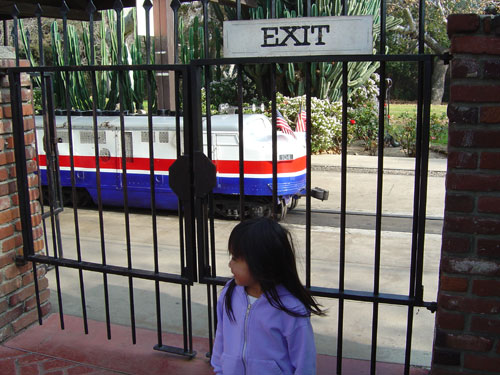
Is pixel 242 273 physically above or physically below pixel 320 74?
below

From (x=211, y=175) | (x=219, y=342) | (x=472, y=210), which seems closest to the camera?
(x=219, y=342)

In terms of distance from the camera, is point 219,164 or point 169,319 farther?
point 219,164

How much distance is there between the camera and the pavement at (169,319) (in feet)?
10.5

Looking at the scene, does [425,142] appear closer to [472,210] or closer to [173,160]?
[472,210]

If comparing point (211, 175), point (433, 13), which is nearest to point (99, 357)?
point (211, 175)

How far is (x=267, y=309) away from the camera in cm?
195

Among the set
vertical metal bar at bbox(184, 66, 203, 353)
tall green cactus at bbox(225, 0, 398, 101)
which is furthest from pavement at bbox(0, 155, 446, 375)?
tall green cactus at bbox(225, 0, 398, 101)

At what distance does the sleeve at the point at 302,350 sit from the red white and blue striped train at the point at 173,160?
5613mm

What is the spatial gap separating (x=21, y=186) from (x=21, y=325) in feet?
3.16

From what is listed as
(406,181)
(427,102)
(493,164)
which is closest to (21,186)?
(427,102)

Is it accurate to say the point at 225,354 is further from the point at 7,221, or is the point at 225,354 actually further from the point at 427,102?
the point at 7,221

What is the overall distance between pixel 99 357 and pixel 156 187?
5.26 meters

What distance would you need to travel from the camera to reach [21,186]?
3379mm

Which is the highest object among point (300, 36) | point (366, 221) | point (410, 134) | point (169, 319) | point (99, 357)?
point (300, 36)
